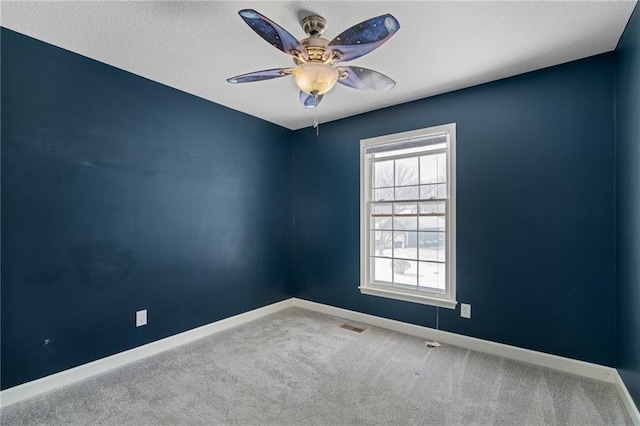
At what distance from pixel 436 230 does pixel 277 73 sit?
217cm

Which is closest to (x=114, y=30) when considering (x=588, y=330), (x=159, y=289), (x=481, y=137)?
(x=159, y=289)

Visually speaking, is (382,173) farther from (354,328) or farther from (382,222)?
(354,328)

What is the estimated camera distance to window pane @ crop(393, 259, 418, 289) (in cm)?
326

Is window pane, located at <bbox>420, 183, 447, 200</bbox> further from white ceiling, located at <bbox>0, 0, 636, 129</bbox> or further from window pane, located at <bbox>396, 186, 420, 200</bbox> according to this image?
white ceiling, located at <bbox>0, 0, 636, 129</bbox>

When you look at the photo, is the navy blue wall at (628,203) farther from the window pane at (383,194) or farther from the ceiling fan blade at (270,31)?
the ceiling fan blade at (270,31)

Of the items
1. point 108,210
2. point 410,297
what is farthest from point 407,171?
point 108,210

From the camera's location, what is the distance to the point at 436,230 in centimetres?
312

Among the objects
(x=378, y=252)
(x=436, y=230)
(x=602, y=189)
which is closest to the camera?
(x=602, y=189)

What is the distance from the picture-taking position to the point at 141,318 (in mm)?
2688

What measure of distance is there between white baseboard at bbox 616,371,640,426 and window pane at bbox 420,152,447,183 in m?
1.98

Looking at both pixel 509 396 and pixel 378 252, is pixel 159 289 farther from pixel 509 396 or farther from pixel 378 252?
pixel 509 396

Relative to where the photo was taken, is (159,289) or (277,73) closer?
(277,73)

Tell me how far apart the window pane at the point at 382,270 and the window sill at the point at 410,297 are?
139mm

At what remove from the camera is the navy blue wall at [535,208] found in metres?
2.32
